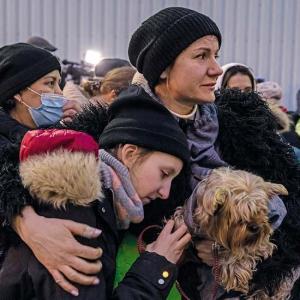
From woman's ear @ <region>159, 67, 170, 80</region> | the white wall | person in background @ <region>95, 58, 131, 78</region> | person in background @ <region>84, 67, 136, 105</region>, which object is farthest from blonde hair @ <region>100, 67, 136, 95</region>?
the white wall

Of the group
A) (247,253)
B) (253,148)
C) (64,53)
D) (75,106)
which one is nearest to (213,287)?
(247,253)

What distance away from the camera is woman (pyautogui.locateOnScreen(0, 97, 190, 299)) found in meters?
1.46

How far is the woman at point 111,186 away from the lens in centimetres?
146

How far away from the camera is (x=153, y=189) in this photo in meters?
1.62

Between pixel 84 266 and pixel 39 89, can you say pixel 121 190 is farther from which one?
pixel 39 89

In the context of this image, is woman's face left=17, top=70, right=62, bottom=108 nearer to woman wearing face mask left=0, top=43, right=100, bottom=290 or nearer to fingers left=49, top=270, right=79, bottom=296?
woman wearing face mask left=0, top=43, right=100, bottom=290

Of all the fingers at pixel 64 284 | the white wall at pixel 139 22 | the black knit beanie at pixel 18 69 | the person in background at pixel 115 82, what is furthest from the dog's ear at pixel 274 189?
the white wall at pixel 139 22

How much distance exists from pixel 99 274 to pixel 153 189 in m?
0.27

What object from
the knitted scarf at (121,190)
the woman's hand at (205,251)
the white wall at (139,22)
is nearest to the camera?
the knitted scarf at (121,190)

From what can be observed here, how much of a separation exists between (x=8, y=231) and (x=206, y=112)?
679mm

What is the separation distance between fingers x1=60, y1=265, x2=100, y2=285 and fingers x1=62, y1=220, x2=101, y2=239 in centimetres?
9

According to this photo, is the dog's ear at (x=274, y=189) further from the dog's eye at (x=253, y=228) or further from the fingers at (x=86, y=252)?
the fingers at (x=86, y=252)

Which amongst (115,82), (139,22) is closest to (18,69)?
(115,82)

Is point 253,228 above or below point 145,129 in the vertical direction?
below
